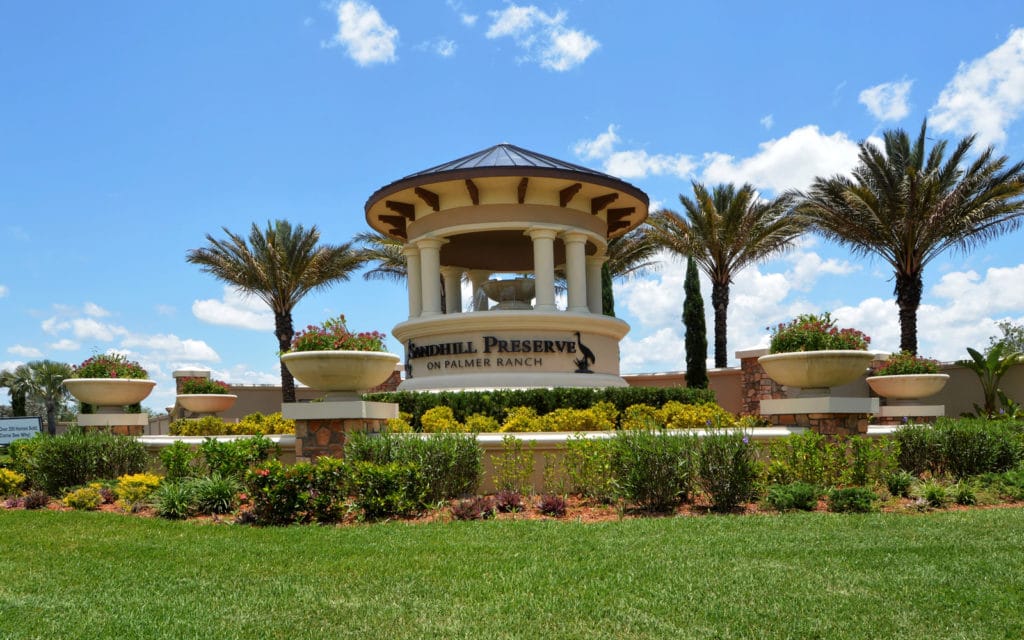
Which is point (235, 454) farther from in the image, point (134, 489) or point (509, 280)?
point (509, 280)

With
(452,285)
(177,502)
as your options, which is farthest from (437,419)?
(452,285)

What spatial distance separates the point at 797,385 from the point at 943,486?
Result: 8.18 feet

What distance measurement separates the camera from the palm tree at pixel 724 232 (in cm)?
3030

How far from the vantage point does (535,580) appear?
245 inches

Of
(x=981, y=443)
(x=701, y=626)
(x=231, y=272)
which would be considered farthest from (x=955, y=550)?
(x=231, y=272)

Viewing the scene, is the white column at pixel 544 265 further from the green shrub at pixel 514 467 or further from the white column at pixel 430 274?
the green shrub at pixel 514 467

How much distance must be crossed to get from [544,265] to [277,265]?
53.8 ft

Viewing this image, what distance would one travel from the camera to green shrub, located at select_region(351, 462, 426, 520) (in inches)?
364

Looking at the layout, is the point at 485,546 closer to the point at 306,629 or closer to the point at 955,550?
the point at 306,629

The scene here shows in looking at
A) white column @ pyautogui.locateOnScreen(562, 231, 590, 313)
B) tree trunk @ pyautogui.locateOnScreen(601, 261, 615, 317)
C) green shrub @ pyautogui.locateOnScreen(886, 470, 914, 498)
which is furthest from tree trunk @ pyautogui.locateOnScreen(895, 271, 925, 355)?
green shrub @ pyautogui.locateOnScreen(886, 470, 914, 498)

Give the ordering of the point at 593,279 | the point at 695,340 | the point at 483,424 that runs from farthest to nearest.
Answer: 1. the point at 695,340
2. the point at 593,279
3. the point at 483,424

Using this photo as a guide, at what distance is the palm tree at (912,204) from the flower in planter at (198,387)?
67.0 feet

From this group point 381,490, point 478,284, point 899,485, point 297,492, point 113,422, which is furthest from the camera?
point 478,284

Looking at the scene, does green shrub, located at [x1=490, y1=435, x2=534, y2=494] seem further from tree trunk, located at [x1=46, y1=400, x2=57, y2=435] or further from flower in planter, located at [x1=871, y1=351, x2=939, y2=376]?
tree trunk, located at [x1=46, y1=400, x2=57, y2=435]
